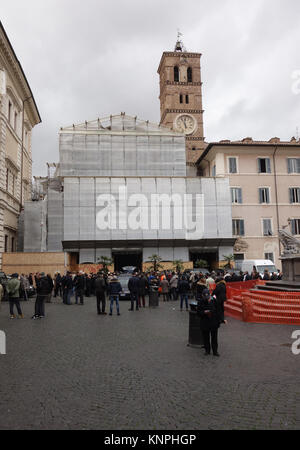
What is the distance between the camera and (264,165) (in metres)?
42.8

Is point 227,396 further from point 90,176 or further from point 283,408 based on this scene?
point 90,176

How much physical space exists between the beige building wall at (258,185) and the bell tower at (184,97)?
2209 centimetres

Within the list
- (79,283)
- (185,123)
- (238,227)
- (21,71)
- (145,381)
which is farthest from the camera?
(185,123)

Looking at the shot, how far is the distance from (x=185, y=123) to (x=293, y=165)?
28.1 m

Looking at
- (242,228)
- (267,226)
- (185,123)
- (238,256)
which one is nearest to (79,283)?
(238,256)

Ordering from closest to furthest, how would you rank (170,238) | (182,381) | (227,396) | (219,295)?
(227,396)
(182,381)
(219,295)
(170,238)

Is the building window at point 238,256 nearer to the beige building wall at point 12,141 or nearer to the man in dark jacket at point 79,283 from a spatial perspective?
the beige building wall at point 12,141

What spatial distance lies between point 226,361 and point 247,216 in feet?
116

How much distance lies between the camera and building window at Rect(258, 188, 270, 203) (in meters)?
42.0

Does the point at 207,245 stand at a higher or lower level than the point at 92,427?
higher

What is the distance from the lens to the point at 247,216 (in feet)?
137

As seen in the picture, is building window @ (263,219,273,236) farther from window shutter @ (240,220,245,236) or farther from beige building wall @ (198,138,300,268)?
window shutter @ (240,220,245,236)

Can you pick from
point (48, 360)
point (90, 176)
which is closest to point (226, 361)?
point (48, 360)

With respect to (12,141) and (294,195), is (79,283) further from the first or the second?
(294,195)
